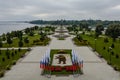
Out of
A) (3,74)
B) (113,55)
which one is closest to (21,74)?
(3,74)

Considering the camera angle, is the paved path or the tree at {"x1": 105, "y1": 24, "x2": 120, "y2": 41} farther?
the tree at {"x1": 105, "y1": 24, "x2": 120, "y2": 41}

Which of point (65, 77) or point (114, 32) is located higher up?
point (114, 32)

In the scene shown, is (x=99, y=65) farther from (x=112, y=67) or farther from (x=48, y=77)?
(x=48, y=77)

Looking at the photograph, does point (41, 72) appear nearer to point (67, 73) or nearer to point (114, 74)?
point (67, 73)

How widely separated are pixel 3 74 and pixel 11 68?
3287mm

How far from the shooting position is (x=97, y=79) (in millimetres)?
21234

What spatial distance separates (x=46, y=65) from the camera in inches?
959

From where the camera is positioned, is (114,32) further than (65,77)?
Yes

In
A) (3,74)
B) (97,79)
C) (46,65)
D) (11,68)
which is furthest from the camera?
(11,68)

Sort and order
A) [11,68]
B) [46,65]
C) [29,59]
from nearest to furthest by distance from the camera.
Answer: [46,65] → [11,68] → [29,59]

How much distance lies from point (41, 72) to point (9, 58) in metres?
9.99

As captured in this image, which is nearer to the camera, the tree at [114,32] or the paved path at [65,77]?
the paved path at [65,77]

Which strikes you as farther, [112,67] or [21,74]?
[112,67]

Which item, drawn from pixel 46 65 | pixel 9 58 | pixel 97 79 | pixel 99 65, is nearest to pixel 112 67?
pixel 99 65
